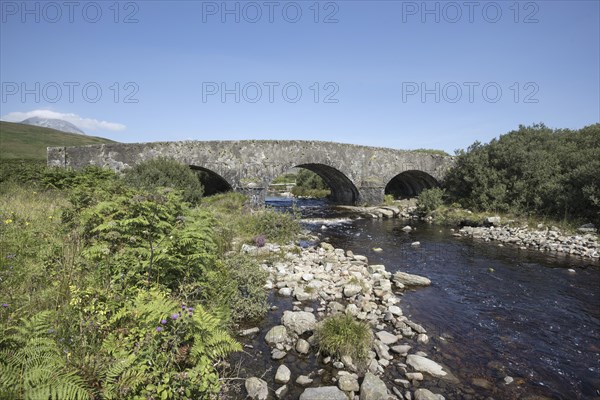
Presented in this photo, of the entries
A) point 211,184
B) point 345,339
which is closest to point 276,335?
point 345,339

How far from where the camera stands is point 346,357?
523cm

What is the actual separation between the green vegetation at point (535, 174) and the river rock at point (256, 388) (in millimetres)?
19281

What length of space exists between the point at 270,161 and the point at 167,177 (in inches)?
402

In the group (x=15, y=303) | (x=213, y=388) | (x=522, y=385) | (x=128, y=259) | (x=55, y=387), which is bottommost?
(x=522, y=385)

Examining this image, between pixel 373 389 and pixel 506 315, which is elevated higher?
pixel 373 389

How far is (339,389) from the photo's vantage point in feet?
15.1

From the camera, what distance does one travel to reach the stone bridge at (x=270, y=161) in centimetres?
2031

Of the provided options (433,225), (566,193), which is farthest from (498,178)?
(433,225)

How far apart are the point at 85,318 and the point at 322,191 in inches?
1448

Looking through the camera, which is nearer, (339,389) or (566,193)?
(339,389)

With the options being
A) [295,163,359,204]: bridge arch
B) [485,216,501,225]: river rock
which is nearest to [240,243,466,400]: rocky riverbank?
[485,216,501,225]: river rock

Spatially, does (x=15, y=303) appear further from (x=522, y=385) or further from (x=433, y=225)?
(x=433, y=225)

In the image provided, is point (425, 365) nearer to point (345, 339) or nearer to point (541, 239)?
point (345, 339)

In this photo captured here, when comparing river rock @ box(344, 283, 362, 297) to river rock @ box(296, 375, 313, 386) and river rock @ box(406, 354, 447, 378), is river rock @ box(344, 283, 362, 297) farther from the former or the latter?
river rock @ box(296, 375, 313, 386)
